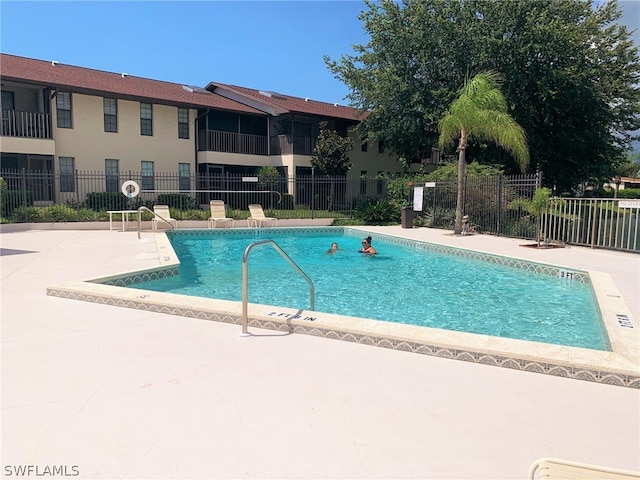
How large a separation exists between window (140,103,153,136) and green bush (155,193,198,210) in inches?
142

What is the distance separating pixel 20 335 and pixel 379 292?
5701 millimetres

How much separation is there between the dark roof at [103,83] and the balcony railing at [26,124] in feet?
4.36

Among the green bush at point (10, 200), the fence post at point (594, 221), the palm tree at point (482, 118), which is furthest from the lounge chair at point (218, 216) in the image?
the fence post at point (594, 221)

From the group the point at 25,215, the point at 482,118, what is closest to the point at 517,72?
the point at 482,118

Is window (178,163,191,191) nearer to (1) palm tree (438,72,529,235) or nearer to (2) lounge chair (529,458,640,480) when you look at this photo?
(1) palm tree (438,72,529,235)

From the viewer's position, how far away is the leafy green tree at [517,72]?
65.4 feet

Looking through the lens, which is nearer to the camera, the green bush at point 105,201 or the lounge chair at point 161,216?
the lounge chair at point 161,216

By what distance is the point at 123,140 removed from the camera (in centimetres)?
2081

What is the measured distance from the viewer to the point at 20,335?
167 inches

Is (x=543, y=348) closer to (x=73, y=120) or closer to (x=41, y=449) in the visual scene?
(x=41, y=449)

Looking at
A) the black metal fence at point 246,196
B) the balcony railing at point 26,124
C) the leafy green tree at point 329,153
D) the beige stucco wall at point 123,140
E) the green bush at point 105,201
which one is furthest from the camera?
the leafy green tree at point 329,153

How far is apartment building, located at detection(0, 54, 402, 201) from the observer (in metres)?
18.3

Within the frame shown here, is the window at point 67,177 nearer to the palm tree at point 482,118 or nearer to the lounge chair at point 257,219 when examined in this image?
the lounge chair at point 257,219

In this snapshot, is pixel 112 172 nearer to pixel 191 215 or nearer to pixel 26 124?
pixel 26 124
